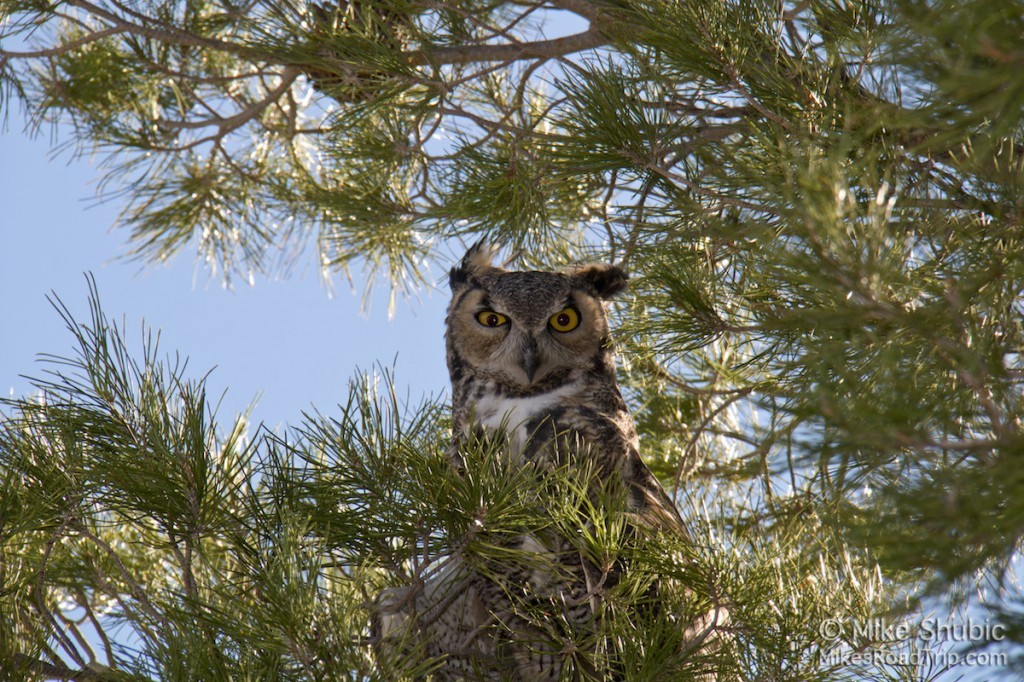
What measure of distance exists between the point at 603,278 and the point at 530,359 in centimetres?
29

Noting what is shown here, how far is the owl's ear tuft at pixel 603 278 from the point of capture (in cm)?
197

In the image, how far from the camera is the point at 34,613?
148cm

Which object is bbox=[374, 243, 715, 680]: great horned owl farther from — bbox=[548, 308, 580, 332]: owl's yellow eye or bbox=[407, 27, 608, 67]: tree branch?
bbox=[407, 27, 608, 67]: tree branch

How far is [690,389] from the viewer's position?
1.88 meters

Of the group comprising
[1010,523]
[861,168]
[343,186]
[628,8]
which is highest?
[343,186]

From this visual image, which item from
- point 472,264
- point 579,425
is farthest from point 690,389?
point 472,264

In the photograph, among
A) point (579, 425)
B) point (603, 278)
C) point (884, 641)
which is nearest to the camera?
point (884, 641)

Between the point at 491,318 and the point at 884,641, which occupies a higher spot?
the point at 491,318

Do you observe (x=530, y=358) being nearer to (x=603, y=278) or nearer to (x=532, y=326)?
(x=532, y=326)

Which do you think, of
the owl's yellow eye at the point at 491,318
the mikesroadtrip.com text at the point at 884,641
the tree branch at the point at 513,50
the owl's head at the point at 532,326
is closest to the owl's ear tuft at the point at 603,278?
the owl's head at the point at 532,326

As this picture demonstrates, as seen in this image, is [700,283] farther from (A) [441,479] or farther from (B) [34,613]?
(B) [34,613]

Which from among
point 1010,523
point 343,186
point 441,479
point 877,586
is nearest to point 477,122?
point 343,186

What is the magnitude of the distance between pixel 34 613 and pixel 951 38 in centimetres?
149

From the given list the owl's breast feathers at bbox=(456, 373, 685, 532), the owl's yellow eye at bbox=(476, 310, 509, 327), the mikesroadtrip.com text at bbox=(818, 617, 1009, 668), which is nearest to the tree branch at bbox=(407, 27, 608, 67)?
the owl's yellow eye at bbox=(476, 310, 509, 327)
